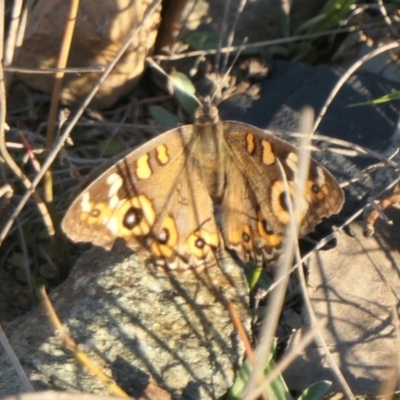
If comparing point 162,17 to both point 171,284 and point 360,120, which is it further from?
point 171,284

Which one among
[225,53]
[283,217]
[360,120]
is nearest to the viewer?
[283,217]

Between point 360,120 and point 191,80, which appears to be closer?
point 360,120

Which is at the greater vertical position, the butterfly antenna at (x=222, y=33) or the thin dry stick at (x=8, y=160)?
the butterfly antenna at (x=222, y=33)

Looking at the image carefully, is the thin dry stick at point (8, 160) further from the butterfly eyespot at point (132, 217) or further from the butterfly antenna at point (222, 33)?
the butterfly antenna at point (222, 33)

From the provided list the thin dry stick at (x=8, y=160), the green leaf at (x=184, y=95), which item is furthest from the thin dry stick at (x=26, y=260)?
the green leaf at (x=184, y=95)

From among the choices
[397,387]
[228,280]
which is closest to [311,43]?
[228,280]

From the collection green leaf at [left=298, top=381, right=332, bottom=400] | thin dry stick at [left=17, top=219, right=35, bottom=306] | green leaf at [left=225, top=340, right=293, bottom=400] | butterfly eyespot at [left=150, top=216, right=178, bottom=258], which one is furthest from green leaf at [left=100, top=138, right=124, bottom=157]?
green leaf at [left=298, top=381, right=332, bottom=400]

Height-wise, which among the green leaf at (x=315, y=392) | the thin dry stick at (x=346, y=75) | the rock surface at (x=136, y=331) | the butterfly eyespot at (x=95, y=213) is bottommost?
the green leaf at (x=315, y=392)
